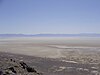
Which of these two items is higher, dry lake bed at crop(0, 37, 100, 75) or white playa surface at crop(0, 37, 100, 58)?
white playa surface at crop(0, 37, 100, 58)

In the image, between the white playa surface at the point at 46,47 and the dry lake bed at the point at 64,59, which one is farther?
the white playa surface at the point at 46,47

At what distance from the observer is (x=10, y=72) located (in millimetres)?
12977

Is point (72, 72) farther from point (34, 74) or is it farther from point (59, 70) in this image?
point (34, 74)

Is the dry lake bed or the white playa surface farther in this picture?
the white playa surface

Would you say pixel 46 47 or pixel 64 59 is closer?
pixel 64 59

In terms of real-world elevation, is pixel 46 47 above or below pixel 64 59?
above

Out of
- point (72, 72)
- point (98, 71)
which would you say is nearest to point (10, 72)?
point (72, 72)

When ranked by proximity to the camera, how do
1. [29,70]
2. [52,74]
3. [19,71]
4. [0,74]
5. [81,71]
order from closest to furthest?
[0,74], [19,71], [29,70], [52,74], [81,71]

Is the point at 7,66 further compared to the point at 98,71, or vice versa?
the point at 98,71

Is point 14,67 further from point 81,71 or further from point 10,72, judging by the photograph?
point 81,71

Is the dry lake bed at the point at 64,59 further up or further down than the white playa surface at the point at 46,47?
further down

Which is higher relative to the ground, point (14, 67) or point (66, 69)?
point (14, 67)

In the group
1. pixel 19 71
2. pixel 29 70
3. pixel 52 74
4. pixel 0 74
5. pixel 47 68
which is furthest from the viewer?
pixel 47 68

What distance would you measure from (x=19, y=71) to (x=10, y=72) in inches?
38.7
